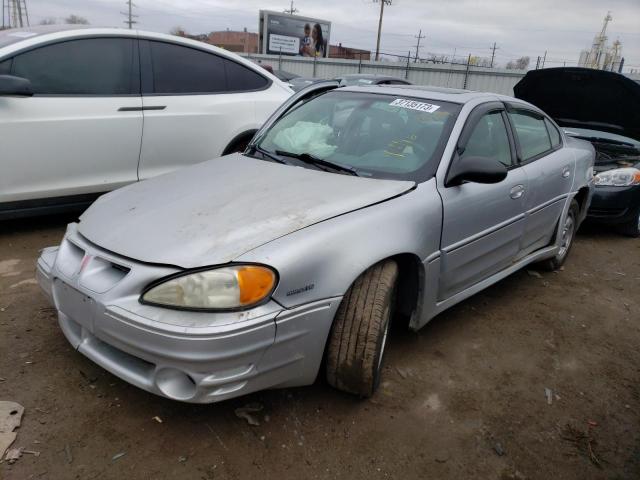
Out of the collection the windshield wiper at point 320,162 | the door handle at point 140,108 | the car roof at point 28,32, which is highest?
the car roof at point 28,32

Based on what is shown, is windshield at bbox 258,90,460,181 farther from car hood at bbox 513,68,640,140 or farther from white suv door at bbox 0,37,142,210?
car hood at bbox 513,68,640,140

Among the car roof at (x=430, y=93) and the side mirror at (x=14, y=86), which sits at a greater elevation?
the car roof at (x=430, y=93)

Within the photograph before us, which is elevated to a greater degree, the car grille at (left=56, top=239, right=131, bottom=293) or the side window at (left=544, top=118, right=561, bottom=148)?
the side window at (left=544, top=118, right=561, bottom=148)

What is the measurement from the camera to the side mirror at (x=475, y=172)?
2.74m

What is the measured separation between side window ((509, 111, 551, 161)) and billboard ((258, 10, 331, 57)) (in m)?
31.0

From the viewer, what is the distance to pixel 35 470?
196 cm

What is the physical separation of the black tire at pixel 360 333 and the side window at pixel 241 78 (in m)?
3.15

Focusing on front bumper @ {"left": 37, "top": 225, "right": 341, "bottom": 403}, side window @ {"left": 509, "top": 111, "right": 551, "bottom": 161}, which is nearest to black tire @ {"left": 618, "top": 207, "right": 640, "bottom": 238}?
side window @ {"left": 509, "top": 111, "right": 551, "bottom": 161}

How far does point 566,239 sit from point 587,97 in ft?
8.89

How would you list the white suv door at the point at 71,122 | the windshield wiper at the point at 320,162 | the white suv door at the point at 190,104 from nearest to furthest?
the windshield wiper at the point at 320,162, the white suv door at the point at 71,122, the white suv door at the point at 190,104

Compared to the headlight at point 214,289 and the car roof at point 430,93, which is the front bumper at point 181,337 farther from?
the car roof at point 430,93

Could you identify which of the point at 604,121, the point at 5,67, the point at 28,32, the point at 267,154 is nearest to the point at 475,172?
the point at 267,154

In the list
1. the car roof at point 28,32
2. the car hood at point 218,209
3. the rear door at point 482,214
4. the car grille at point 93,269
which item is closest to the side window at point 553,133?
the rear door at point 482,214

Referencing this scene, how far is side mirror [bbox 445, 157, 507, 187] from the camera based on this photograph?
108 inches
